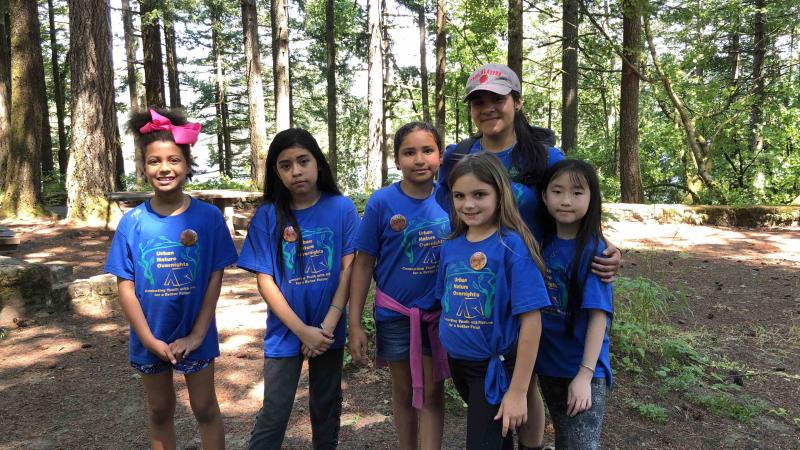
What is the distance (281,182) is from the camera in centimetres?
256

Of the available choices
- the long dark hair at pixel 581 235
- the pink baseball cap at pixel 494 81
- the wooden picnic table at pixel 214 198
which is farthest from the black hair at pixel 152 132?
the wooden picnic table at pixel 214 198

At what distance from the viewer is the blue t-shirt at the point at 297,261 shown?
2461 mm

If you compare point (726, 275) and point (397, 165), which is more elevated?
point (397, 165)

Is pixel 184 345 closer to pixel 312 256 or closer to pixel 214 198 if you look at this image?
pixel 312 256

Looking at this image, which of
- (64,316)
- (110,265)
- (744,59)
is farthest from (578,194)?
(744,59)

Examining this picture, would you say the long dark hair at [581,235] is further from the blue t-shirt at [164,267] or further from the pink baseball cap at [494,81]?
the blue t-shirt at [164,267]

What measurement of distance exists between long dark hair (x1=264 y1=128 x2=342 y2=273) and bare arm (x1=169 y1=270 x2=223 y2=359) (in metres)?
0.33

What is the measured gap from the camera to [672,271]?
715 cm

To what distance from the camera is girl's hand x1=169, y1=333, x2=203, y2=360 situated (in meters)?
2.35

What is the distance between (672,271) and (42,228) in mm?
10480

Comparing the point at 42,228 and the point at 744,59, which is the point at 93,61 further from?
the point at 744,59

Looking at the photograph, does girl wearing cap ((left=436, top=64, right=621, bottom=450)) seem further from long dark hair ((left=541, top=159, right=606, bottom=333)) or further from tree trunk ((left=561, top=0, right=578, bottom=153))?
tree trunk ((left=561, top=0, right=578, bottom=153))

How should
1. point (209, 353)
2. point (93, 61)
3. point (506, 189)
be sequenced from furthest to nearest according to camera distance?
point (93, 61), point (209, 353), point (506, 189)

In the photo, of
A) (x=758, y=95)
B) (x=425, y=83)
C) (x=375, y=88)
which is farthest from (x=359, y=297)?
(x=425, y=83)
